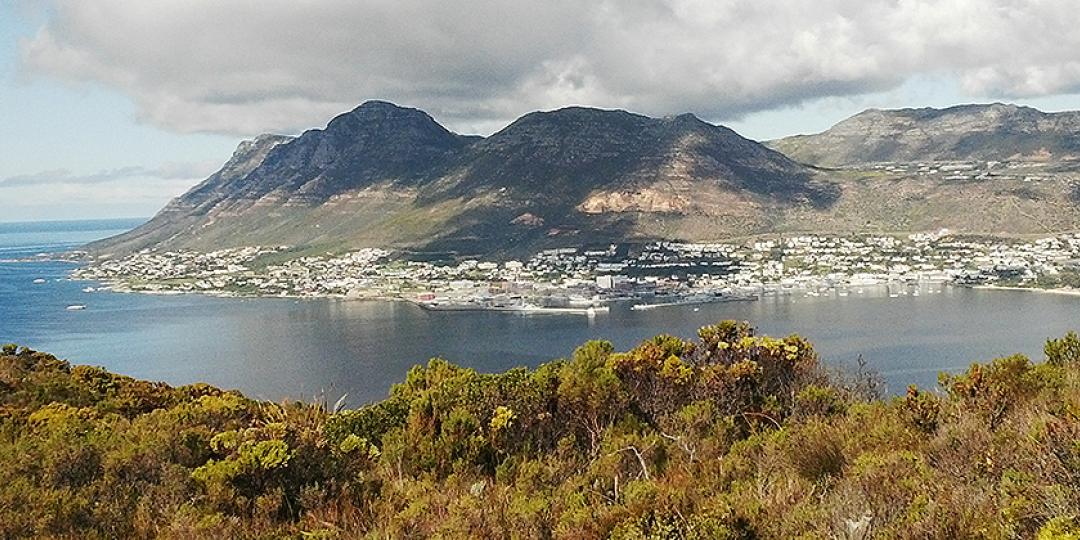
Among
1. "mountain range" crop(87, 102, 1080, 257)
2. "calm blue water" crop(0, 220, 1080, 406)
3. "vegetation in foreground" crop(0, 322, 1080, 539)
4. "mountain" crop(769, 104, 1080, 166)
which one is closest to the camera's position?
"vegetation in foreground" crop(0, 322, 1080, 539)

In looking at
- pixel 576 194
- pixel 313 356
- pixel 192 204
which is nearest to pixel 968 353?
pixel 313 356

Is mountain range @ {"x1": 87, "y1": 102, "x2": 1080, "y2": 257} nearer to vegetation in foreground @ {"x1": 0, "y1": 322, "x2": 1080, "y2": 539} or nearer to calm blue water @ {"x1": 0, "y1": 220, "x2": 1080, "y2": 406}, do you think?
calm blue water @ {"x1": 0, "y1": 220, "x2": 1080, "y2": 406}

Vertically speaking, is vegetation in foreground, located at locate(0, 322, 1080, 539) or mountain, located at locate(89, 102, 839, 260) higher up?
mountain, located at locate(89, 102, 839, 260)

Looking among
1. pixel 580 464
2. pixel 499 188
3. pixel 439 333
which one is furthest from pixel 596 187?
pixel 580 464

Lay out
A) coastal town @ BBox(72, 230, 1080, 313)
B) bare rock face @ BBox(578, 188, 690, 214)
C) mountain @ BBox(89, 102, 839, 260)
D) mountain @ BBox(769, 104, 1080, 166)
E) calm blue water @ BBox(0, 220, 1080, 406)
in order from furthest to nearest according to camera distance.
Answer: mountain @ BBox(769, 104, 1080, 166) < bare rock face @ BBox(578, 188, 690, 214) < mountain @ BBox(89, 102, 839, 260) < coastal town @ BBox(72, 230, 1080, 313) < calm blue water @ BBox(0, 220, 1080, 406)

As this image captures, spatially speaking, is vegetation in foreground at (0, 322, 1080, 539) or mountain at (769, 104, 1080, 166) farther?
mountain at (769, 104, 1080, 166)

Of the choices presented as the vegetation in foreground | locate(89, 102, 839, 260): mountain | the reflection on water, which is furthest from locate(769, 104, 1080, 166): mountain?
the vegetation in foreground
